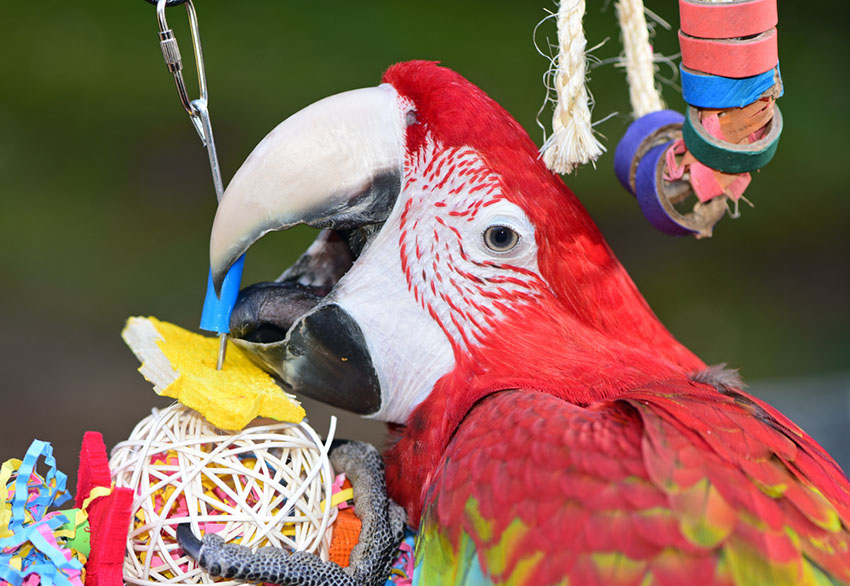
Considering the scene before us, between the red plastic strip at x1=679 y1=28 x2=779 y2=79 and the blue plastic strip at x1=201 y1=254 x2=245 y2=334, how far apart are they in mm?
589

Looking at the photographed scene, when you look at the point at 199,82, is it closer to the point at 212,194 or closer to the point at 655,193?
the point at 655,193

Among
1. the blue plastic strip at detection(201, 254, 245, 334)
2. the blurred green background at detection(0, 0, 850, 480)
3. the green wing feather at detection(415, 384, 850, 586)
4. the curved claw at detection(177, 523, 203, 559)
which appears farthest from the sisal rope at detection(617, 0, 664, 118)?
the blurred green background at detection(0, 0, 850, 480)

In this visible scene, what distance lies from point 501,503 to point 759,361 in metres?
3.29

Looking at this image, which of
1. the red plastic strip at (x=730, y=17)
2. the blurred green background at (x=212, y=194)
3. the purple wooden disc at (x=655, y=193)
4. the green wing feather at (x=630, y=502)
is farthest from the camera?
the blurred green background at (x=212, y=194)

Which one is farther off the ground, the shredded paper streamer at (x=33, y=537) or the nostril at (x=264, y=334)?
the nostril at (x=264, y=334)

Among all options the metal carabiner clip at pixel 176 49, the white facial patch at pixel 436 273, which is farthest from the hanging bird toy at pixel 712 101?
the metal carabiner clip at pixel 176 49

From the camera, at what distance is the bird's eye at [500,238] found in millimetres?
975

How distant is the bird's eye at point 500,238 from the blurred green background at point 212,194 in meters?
2.12

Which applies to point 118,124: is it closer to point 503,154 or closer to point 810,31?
point 503,154

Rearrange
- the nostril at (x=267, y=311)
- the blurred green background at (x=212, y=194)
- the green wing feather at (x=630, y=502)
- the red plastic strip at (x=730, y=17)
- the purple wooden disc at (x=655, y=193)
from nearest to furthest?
the green wing feather at (x=630, y=502), the red plastic strip at (x=730, y=17), the nostril at (x=267, y=311), the purple wooden disc at (x=655, y=193), the blurred green background at (x=212, y=194)

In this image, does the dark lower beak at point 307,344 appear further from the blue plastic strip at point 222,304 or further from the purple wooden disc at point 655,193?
the purple wooden disc at point 655,193

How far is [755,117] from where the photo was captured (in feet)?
3.19

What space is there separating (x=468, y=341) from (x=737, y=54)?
448 millimetres

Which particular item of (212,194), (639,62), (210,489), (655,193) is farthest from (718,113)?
(212,194)
